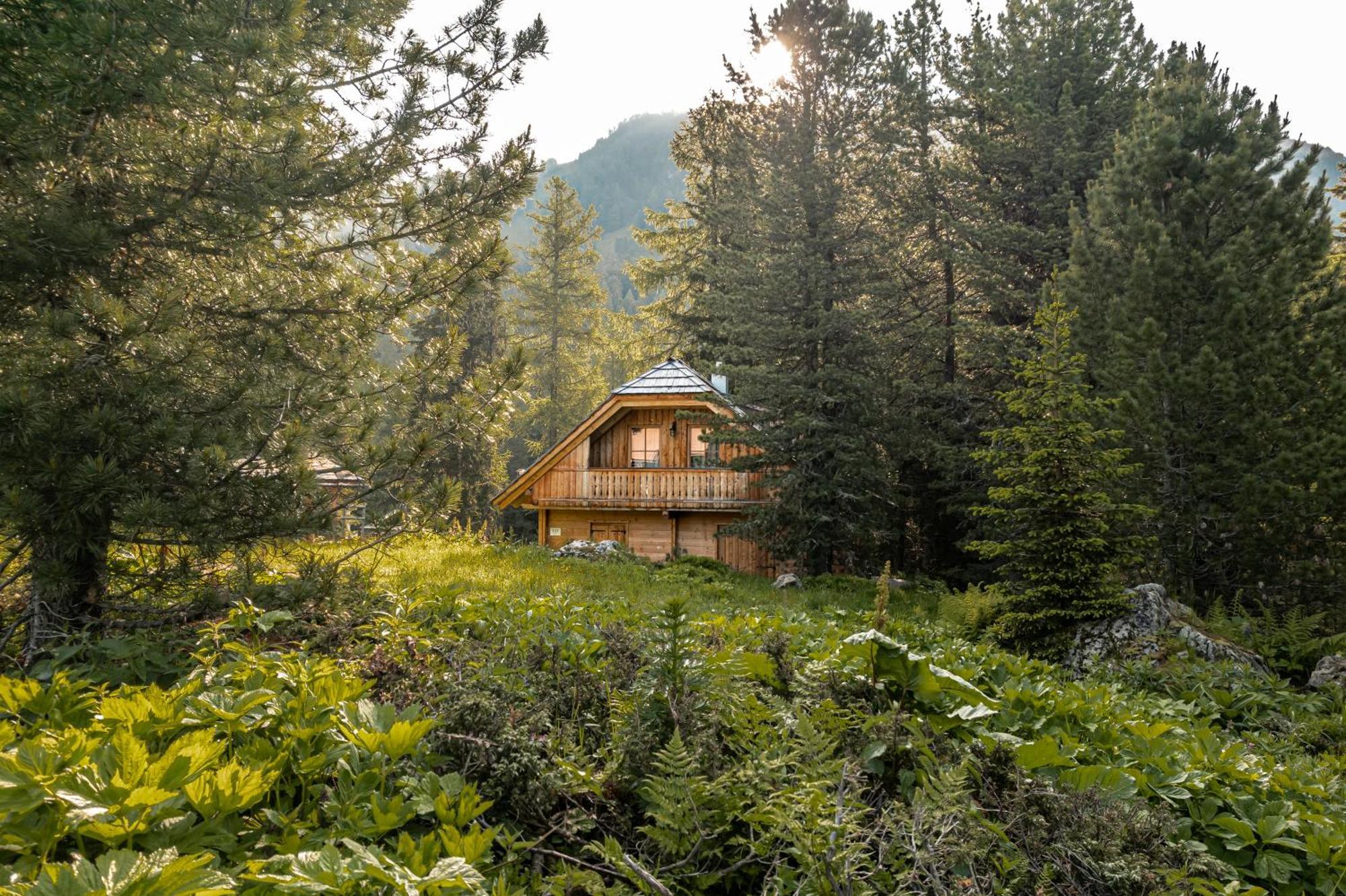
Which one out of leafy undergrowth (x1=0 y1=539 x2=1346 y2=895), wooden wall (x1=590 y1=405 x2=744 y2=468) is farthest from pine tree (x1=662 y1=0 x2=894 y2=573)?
leafy undergrowth (x1=0 y1=539 x2=1346 y2=895)

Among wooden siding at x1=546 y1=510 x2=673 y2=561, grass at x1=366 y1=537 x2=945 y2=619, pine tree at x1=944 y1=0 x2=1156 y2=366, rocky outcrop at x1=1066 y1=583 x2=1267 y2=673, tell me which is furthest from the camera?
wooden siding at x1=546 y1=510 x2=673 y2=561

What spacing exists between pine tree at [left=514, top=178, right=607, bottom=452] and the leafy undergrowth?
36.9 meters

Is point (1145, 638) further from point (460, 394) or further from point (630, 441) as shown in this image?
point (630, 441)

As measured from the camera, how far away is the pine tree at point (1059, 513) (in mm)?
8562

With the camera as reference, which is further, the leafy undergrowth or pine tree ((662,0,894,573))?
pine tree ((662,0,894,573))

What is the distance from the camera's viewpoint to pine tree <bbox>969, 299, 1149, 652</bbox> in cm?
856

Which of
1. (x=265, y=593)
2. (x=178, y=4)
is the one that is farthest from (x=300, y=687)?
(x=178, y=4)

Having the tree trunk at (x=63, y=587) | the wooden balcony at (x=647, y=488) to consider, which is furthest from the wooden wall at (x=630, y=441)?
the tree trunk at (x=63, y=587)

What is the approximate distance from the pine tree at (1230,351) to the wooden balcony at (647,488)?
10.1 m

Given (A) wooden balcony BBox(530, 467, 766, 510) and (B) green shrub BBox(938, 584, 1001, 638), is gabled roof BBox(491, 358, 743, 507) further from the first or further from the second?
(B) green shrub BBox(938, 584, 1001, 638)

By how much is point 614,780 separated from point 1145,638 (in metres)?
8.11

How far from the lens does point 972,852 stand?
223 centimetres

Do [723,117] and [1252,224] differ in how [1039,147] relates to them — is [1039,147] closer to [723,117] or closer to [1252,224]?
[1252,224]

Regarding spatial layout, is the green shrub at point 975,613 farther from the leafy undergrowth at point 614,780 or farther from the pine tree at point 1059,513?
the leafy undergrowth at point 614,780
